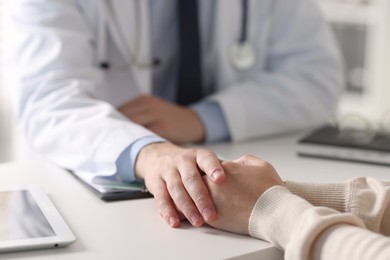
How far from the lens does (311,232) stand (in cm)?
70

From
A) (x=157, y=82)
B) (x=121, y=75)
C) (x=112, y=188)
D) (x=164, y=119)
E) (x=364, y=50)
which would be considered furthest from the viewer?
(x=364, y=50)

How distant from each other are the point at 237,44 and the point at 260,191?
2.42ft

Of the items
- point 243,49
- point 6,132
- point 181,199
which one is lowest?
point 6,132

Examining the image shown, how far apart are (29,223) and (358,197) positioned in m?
0.39

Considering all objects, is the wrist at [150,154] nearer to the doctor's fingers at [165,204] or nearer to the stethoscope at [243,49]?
the doctor's fingers at [165,204]

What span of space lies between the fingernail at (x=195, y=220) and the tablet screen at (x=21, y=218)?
0.17 meters

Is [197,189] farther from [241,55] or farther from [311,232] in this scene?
[241,55]

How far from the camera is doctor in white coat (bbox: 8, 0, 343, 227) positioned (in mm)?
1036

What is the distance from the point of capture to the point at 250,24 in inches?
60.0

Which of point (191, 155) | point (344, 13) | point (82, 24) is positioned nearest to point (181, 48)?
point (82, 24)

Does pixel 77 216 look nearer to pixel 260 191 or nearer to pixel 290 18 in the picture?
pixel 260 191

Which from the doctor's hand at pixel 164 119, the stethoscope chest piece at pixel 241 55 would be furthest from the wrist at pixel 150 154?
the stethoscope chest piece at pixel 241 55

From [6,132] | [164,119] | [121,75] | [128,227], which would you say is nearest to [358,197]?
[128,227]

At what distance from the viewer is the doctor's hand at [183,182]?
833 millimetres
